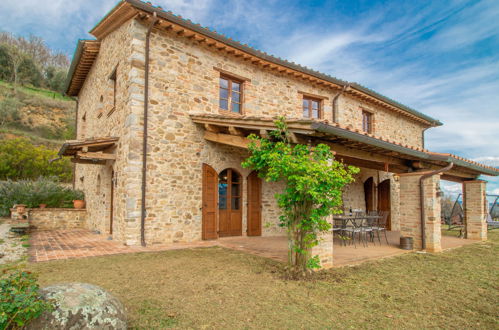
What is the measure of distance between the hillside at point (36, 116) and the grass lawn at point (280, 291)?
830 inches

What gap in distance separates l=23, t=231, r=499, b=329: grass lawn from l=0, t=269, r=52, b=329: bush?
0.91 metres

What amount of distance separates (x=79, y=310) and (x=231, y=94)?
7.21 meters

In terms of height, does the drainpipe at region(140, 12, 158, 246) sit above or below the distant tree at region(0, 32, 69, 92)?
below

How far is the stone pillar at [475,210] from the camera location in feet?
31.1

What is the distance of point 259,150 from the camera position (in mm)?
4789

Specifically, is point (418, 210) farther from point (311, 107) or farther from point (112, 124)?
point (112, 124)

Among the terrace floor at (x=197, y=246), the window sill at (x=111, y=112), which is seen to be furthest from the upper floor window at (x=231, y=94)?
the terrace floor at (x=197, y=246)

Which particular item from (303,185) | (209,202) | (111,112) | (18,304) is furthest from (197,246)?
(18,304)

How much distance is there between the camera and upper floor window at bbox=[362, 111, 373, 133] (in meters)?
12.1

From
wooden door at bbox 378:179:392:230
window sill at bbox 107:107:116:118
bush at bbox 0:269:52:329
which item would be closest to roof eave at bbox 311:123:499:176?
wooden door at bbox 378:179:392:230

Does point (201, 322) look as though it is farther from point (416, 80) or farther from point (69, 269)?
point (416, 80)

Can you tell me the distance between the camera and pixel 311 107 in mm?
10578

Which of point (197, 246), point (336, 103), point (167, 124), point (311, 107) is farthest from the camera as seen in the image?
point (336, 103)

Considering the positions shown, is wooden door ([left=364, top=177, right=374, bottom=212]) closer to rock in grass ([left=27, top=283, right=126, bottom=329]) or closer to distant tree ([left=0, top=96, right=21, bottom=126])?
rock in grass ([left=27, top=283, right=126, bottom=329])
